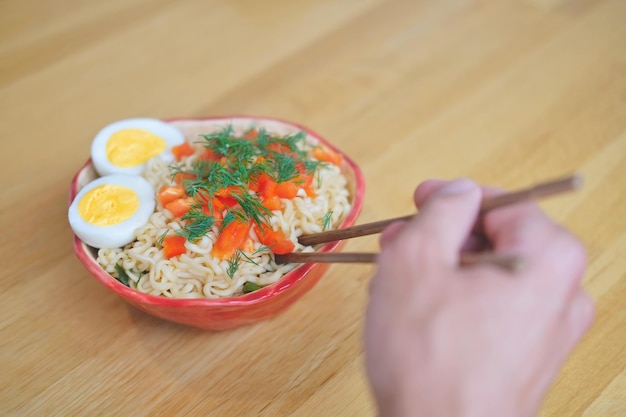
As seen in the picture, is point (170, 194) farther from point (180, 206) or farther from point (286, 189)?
point (286, 189)

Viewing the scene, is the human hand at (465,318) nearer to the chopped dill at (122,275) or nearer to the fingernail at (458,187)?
the fingernail at (458,187)

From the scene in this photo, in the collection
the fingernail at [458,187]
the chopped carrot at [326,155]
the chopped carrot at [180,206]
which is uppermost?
the fingernail at [458,187]

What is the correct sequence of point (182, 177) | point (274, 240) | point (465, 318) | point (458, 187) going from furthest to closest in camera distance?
point (182, 177)
point (274, 240)
point (458, 187)
point (465, 318)

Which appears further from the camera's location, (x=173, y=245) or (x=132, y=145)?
(x=132, y=145)

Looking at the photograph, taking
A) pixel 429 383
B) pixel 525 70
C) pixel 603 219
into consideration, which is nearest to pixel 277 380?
pixel 429 383

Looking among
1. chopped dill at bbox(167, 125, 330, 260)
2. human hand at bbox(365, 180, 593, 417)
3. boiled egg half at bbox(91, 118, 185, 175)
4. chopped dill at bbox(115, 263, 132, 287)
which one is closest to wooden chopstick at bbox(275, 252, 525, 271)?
human hand at bbox(365, 180, 593, 417)

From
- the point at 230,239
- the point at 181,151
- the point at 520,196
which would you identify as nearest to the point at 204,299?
the point at 230,239

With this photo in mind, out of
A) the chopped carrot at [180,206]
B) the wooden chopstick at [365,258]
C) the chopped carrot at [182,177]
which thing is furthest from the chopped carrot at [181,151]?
the wooden chopstick at [365,258]
